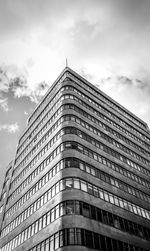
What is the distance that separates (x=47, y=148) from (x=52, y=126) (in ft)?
14.7

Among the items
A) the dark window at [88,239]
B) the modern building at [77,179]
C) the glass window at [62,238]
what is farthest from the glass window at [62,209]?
the dark window at [88,239]

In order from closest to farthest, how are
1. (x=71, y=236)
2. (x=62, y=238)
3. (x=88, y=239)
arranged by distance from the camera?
(x=71, y=236) → (x=62, y=238) → (x=88, y=239)

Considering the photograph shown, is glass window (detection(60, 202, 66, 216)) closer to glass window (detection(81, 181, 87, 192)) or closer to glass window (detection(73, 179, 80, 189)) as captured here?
glass window (detection(73, 179, 80, 189))

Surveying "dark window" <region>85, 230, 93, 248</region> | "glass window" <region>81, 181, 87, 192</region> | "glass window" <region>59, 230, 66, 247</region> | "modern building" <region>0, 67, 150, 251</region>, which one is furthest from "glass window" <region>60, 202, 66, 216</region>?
"glass window" <region>81, 181, 87, 192</region>

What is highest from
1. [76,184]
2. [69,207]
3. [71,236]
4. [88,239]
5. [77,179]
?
[77,179]

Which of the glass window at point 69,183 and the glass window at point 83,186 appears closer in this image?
the glass window at point 69,183

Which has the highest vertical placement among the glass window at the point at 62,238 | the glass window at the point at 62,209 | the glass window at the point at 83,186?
the glass window at the point at 83,186

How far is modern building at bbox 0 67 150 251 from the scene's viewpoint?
29.6 m

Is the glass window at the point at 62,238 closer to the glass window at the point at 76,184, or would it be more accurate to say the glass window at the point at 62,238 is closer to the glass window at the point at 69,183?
the glass window at the point at 69,183

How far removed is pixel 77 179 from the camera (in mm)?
32406

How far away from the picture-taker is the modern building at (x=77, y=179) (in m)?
29.6

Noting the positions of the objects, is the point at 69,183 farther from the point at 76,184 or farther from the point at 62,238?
the point at 62,238

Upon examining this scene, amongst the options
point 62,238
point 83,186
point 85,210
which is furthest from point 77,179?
point 62,238

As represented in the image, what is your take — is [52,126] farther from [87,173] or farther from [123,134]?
[123,134]
